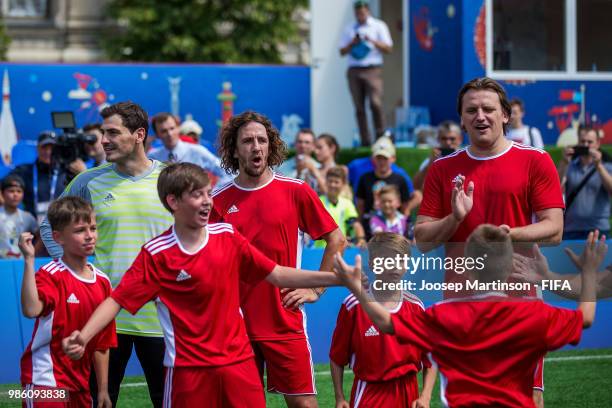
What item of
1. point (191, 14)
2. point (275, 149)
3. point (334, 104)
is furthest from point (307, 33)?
point (275, 149)

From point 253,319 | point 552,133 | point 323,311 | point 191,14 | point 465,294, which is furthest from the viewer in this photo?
point 191,14

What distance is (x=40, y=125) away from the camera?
1438 centimetres

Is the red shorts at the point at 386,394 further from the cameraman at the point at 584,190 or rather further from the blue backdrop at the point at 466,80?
the blue backdrop at the point at 466,80

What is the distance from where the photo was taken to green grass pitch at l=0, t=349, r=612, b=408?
29.2 feet

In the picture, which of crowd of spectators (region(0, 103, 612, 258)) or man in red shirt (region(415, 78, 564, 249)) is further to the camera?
crowd of spectators (region(0, 103, 612, 258))

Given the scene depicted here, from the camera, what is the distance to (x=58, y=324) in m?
5.77

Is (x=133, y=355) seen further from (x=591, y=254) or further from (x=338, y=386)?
(x=591, y=254)

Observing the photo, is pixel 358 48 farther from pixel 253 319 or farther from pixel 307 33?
pixel 307 33

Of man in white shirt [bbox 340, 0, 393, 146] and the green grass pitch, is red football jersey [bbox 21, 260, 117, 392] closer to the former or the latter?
the green grass pitch

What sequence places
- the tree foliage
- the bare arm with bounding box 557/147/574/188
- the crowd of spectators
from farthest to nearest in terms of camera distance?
the tree foliage → the bare arm with bounding box 557/147/574/188 → the crowd of spectators

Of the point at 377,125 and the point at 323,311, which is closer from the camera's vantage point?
the point at 323,311

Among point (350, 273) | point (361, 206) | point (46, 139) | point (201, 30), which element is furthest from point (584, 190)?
point (201, 30)

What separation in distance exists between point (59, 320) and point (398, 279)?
5.74ft

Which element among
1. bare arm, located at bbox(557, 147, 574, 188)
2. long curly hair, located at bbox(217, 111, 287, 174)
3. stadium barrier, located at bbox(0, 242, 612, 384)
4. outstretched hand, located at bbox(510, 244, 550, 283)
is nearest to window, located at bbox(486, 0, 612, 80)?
bare arm, located at bbox(557, 147, 574, 188)
